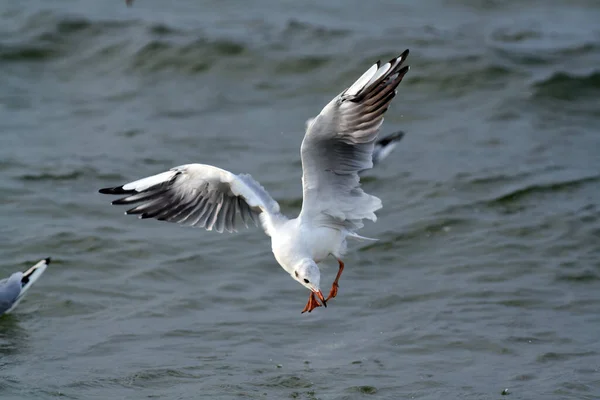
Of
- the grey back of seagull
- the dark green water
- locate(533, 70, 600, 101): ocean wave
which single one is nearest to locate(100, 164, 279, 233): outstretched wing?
the dark green water

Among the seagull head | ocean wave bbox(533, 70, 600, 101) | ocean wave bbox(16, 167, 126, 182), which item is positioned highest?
the seagull head

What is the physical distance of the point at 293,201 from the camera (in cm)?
930

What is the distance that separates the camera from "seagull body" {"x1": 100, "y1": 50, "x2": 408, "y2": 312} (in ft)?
17.1

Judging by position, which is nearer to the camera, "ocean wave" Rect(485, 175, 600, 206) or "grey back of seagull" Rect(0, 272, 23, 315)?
"grey back of seagull" Rect(0, 272, 23, 315)

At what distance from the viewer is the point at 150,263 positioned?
8141 millimetres

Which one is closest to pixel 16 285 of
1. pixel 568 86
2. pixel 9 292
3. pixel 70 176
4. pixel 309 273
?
pixel 9 292

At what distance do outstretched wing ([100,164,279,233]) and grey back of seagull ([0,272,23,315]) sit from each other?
1648 mm

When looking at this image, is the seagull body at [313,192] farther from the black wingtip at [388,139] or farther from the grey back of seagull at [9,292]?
the black wingtip at [388,139]

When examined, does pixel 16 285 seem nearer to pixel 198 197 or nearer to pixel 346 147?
pixel 198 197

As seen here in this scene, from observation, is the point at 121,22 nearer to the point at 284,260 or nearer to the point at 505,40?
the point at 505,40

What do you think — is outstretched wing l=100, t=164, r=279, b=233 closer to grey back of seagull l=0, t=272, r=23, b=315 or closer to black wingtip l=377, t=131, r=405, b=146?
grey back of seagull l=0, t=272, r=23, b=315

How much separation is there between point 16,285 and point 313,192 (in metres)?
2.78

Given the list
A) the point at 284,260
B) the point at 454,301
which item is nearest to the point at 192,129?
the point at 454,301

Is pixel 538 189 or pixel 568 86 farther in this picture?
pixel 568 86
